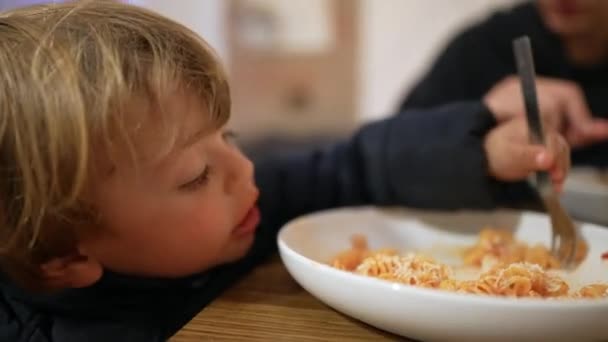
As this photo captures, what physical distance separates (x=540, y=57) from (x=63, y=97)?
971 mm

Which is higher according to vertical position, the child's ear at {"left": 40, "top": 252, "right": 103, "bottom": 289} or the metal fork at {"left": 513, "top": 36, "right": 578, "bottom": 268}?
the metal fork at {"left": 513, "top": 36, "right": 578, "bottom": 268}

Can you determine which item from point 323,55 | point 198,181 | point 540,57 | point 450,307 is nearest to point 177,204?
point 198,181

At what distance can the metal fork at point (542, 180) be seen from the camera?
539mm

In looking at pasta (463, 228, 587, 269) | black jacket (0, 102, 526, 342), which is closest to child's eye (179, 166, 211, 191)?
black jacket (0, 102, 526, 342)

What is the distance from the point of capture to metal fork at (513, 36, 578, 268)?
539mm

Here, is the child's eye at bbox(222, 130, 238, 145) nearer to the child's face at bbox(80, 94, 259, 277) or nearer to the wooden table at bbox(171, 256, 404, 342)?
the child's face at bbox(80, 94, 259, 277)

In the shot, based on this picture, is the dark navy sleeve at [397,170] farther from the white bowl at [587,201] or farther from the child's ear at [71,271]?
the child's ear at [71,271]

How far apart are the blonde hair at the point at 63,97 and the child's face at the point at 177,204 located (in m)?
0.02

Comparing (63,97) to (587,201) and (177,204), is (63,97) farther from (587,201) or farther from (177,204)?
(587,201)

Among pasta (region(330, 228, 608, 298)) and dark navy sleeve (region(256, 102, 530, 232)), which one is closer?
pasta (region(330, 228, 608, 298))

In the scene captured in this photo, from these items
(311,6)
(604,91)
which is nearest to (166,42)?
(604,91)

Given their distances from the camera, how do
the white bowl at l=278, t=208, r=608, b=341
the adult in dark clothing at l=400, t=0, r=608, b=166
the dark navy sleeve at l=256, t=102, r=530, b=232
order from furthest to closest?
the adult in dark clothing at l=400, t=0, r=608, b=166 < the dark navy sleeve at l=256, t=102, r=530, b=232 < the white bowl at l=278, t=208, r=608, b=341

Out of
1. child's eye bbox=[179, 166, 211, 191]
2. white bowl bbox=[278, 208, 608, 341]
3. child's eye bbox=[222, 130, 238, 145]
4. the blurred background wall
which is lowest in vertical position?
the blurred background wall

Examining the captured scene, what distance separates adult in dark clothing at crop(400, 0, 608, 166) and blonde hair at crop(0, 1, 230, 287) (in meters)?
0.72
